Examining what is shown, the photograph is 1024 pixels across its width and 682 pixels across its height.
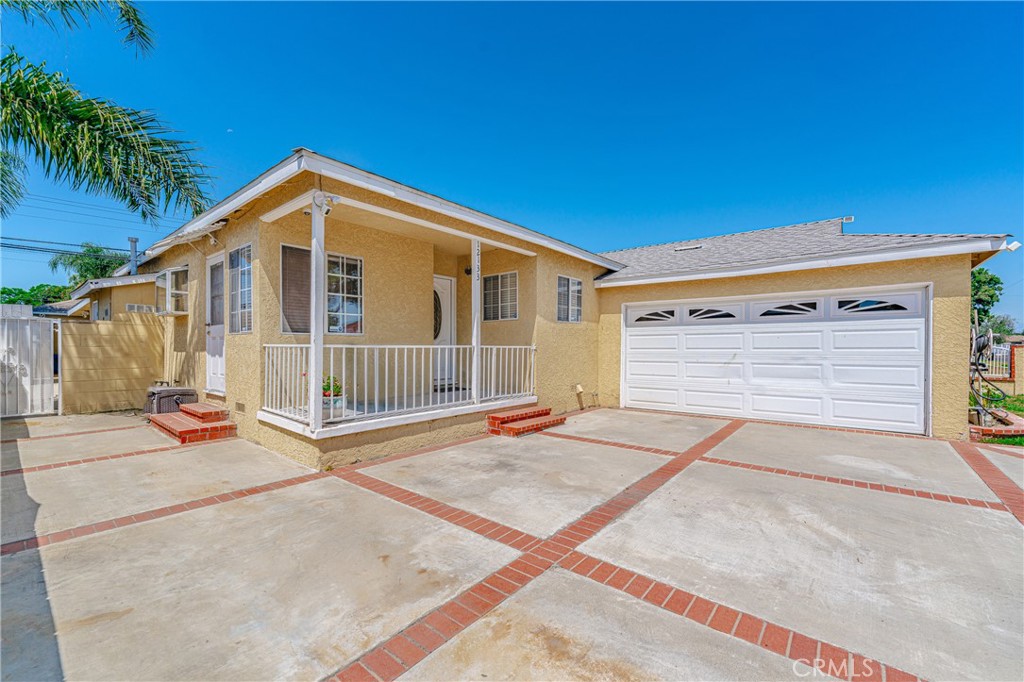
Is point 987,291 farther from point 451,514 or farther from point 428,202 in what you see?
point 451,514

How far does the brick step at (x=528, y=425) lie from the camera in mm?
7191

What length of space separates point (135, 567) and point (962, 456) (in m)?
9.79

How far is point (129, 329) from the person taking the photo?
962cm

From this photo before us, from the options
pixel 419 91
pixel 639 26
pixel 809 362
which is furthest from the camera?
pixel 419 91

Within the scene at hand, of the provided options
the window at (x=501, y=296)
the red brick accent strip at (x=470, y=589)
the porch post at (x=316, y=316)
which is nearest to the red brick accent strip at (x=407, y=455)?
the red brick accent strip at (x=470, y=589)

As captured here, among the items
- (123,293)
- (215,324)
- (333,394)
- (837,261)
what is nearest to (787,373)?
(837,261)

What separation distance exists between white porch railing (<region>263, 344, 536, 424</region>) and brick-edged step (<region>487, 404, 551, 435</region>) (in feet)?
1.23

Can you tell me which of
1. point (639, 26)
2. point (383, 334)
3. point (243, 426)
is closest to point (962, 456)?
point (383, 334)

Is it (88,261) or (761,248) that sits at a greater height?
(88,261)

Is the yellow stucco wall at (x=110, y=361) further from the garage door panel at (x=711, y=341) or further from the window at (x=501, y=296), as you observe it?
the garage door panel at (x=711, y=341)

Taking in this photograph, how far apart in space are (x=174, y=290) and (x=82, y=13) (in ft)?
15.8

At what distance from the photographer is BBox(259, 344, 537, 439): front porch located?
5.41m

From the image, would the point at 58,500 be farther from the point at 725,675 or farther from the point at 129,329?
the point at 129,329

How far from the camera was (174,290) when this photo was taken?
8.88m
